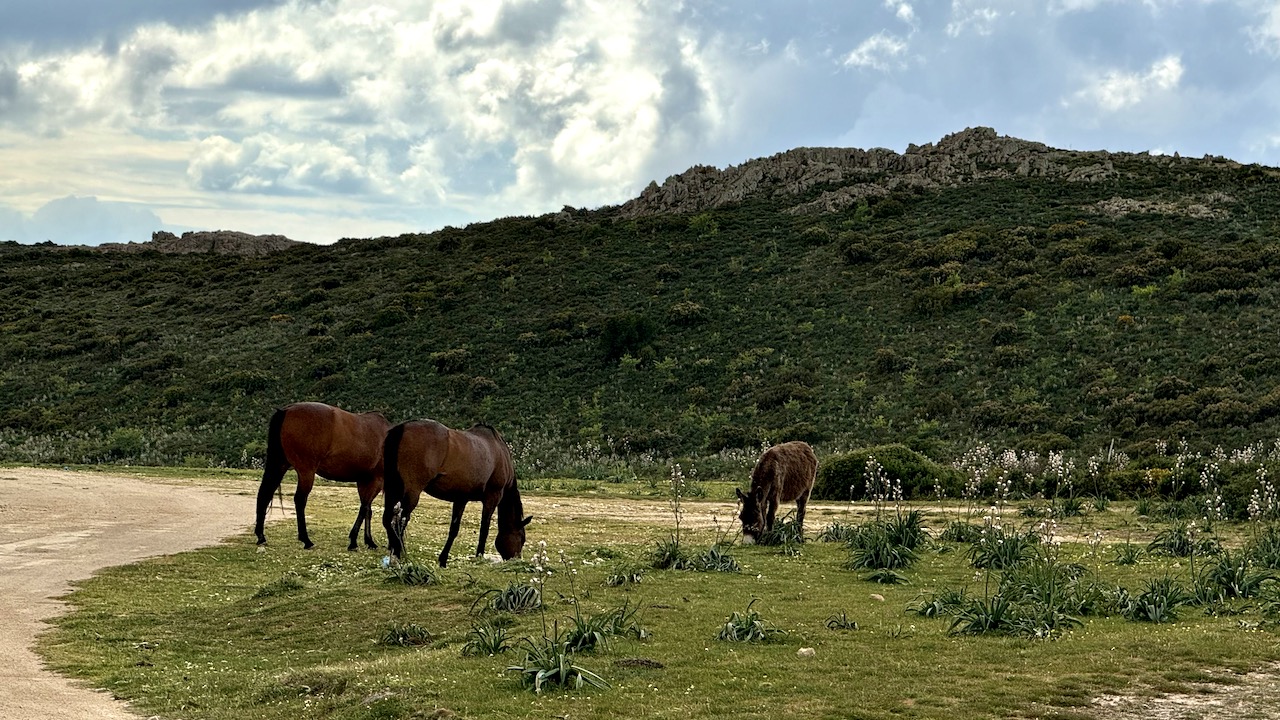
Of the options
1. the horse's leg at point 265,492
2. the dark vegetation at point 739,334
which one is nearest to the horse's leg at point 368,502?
the horse's leg at point 265,492

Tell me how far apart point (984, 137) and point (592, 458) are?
63.6 m

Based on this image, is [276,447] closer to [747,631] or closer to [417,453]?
[417,453]

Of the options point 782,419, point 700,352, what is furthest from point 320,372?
point 782,419

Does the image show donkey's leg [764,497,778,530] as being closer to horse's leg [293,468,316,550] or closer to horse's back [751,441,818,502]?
horse's back [751,441,818,502]

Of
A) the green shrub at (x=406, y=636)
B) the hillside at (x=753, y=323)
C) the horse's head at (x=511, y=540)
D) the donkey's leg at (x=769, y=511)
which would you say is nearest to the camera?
the green shrub at (x=406, y=636)

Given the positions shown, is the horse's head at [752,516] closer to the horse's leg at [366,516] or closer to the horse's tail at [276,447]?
the horse's leg at [366,516]

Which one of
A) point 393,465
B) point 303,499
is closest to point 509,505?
point 393,465

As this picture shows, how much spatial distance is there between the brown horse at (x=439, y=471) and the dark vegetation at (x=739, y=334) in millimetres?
17943

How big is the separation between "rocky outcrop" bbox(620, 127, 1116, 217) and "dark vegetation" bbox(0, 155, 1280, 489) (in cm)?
242

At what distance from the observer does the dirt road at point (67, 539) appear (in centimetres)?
944

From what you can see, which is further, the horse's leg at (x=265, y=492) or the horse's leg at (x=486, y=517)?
the horse's leg at (x=265, y=492)

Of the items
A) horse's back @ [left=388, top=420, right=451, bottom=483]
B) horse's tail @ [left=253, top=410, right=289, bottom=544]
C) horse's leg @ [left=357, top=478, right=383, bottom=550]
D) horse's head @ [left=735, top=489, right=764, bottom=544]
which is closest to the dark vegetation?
horse's head @ [left=735, top=489, right=764, bottom=544]

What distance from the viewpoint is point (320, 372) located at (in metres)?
62.3

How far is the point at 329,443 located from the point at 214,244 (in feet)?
358
